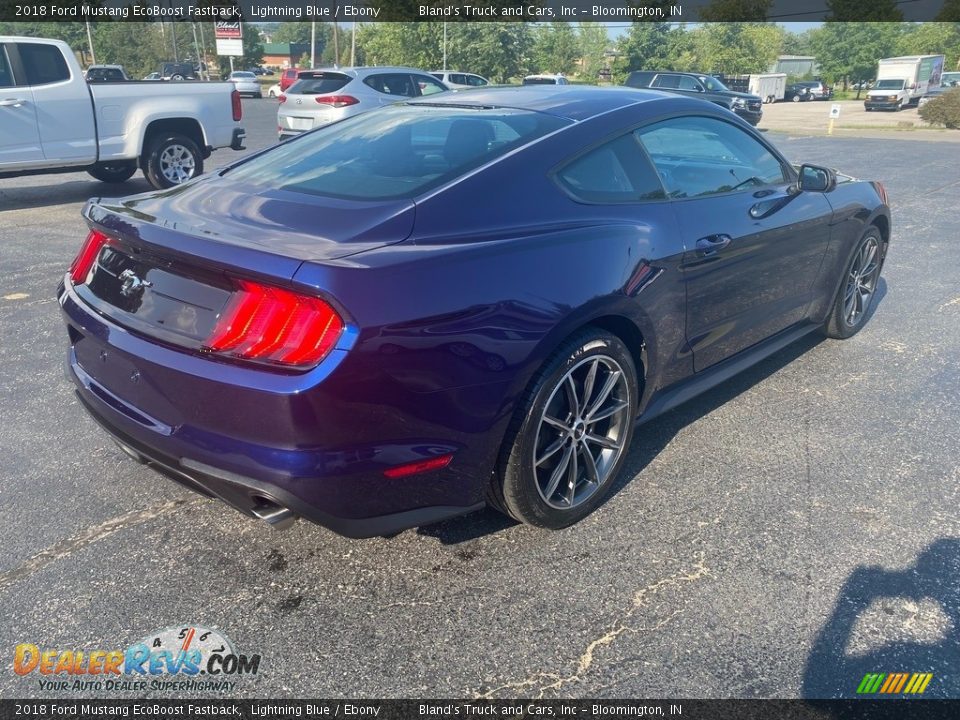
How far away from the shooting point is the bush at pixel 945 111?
26.8 m

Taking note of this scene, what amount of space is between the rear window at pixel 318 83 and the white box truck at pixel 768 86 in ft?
132

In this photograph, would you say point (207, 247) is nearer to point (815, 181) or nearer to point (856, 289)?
point (815, 181)

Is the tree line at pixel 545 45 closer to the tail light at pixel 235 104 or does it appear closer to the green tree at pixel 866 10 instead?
the green tree at pixel 866 10

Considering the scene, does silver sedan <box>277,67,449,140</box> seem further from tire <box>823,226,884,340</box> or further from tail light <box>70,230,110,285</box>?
tail light <box>70,230,110,285</box>

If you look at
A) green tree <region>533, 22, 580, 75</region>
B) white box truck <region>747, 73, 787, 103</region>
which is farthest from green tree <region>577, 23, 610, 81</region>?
white box truck <region>747, 73, 787, 103</region>

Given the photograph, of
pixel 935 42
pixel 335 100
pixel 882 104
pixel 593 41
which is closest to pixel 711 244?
pixel 335 100

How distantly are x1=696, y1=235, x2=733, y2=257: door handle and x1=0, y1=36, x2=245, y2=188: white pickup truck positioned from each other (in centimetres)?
789

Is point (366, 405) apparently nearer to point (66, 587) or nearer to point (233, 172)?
point (66, 587)

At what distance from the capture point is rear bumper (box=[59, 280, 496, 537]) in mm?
2223

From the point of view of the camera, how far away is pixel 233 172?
3.36 metres

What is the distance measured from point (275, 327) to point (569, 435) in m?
1.19

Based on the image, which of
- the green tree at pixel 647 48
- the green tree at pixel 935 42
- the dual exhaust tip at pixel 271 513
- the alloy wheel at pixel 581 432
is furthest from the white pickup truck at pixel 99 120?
the green tree at pixel 935 42

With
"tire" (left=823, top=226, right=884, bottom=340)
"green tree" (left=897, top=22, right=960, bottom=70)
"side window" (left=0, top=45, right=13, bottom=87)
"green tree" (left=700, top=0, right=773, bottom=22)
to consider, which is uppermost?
"green tree" (left=700, top=0, right=773, bottom=22)

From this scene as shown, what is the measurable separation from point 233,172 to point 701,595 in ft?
8.15
